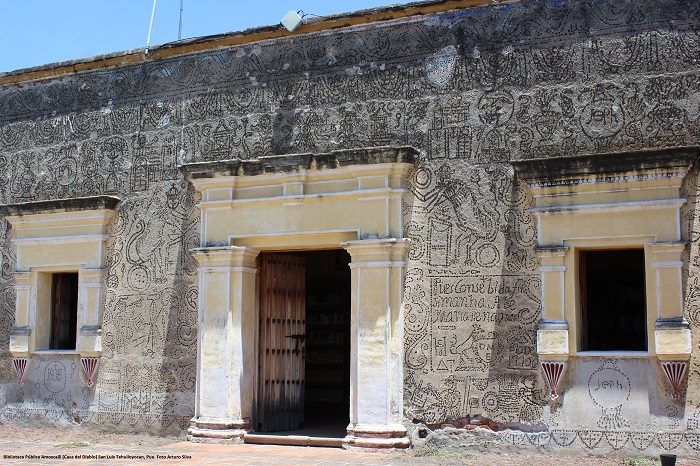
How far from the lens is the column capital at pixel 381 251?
8.52 meters

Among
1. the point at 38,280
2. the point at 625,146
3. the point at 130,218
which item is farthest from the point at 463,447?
the point at 38,280

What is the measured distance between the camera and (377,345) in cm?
850

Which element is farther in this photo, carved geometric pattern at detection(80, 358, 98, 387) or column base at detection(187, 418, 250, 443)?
carved geometric pattern at detection(80, 358, 98, 387)

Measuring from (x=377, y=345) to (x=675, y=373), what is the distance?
2630 mm

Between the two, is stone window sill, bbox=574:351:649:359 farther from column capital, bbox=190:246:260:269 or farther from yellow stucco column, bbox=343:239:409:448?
column capital, bbox=190:246:260:269

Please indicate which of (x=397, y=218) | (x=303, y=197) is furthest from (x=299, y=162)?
(x=397, y=218)

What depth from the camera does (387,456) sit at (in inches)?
317

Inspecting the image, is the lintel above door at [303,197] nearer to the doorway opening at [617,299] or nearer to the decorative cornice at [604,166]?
the decorative cornice at [604,166]

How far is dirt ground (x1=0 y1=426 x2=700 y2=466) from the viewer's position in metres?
7.66

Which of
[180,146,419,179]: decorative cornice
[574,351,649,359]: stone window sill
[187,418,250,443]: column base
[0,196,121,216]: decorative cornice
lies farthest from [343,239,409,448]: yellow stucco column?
[0,196,121,216]: decorative cornice

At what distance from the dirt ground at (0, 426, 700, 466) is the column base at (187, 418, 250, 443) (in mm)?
127

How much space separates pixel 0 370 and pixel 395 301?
200 inches

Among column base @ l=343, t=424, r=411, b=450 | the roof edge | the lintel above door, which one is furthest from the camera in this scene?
A: the roof edge

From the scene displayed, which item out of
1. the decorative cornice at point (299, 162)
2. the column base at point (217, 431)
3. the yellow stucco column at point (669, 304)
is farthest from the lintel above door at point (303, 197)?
the yellow stucco column at point (669, 304)
